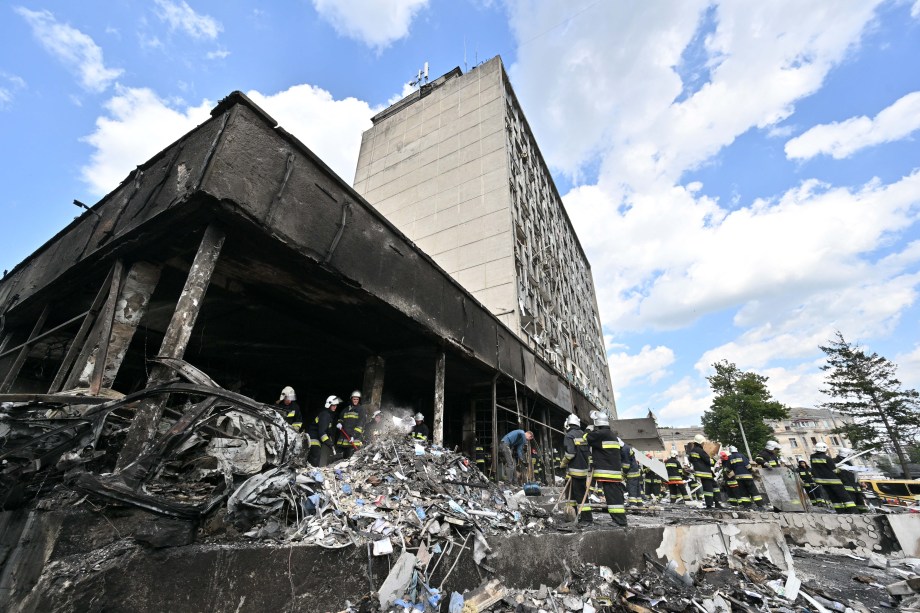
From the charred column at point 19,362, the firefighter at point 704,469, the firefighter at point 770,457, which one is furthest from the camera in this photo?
the firefighter at point 770,457

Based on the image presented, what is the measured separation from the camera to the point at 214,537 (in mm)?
2797

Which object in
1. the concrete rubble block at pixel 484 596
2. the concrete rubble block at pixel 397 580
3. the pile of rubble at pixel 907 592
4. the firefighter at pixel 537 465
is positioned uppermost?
the firefighter at pixel 537 465

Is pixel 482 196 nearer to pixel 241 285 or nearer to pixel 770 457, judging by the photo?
pixel 241 285

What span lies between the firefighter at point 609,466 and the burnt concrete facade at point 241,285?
10.8 ft

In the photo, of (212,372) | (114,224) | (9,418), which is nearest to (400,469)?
(9,418)

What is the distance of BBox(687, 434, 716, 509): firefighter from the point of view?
30.8ft

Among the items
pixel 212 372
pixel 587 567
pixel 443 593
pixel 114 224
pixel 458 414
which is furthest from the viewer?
pixel 458 414

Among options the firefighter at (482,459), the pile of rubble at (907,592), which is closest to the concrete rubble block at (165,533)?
the pile of rubble at (907,592)

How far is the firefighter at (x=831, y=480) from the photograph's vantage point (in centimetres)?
848

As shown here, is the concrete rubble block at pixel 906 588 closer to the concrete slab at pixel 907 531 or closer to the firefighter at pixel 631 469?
the concrete slab at pixel 907 531

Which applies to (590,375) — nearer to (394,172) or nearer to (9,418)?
(394,172)

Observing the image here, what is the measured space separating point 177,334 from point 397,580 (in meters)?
3.18

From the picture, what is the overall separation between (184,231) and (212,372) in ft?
22.1

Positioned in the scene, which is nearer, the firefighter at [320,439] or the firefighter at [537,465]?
the firefighter at [320,439]
